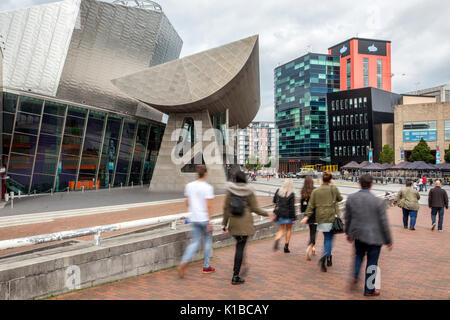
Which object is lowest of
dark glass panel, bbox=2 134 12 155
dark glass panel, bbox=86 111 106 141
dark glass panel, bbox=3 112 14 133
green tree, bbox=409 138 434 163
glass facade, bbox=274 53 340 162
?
dark glass panel, bbox=2 134 12 155

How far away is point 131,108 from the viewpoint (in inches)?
1364

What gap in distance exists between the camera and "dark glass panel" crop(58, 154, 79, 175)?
28.1m

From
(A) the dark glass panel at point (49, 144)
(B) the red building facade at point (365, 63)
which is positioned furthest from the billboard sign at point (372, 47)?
(A) the dark glass panel at point (49, 144)

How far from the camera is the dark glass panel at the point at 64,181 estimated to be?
28062mm

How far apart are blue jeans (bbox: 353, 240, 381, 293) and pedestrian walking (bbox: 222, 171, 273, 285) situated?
1.54 metres

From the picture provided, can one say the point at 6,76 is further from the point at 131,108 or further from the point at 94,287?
the point at 94,287

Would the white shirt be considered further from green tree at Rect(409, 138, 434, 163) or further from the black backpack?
green tree at Rect(409, 138, 434, 163)

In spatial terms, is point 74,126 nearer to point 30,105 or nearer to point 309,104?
point 30,105

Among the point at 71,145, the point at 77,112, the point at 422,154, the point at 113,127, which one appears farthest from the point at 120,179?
the point at 422,154

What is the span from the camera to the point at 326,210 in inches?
237

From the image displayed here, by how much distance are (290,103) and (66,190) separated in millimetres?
97593

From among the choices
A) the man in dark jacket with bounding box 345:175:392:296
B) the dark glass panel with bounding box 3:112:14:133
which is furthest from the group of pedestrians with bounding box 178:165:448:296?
the dark glass panel with bounding box 3:112:14:133

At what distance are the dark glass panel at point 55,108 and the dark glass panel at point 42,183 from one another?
513 cm

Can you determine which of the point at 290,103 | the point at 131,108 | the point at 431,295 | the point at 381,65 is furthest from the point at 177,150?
the point at 381,65
